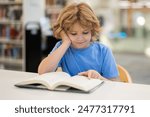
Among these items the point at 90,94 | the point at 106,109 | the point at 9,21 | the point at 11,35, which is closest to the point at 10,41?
the point at 11,35

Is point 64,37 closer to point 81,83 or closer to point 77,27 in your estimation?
point 77,27

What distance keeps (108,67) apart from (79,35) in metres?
0.25

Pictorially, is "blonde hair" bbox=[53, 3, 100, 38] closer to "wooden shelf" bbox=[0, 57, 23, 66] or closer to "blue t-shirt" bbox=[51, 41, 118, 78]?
"blue t-shirt" bbox=[51, 41, 118, 78]

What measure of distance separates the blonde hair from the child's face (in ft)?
0.06

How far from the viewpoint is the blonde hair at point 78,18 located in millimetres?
1510

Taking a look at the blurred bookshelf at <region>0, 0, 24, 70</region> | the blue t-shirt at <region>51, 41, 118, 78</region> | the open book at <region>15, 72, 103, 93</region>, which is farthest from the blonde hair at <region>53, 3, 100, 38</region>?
the blurred bookshelf at <region>0, 0, 24, 70</region>

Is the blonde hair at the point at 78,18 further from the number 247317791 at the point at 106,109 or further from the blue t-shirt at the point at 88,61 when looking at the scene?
the number 247317791 at the point at 106,109

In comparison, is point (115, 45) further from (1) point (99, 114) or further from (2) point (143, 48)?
(1) point (99, 114)

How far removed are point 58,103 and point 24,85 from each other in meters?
0.25

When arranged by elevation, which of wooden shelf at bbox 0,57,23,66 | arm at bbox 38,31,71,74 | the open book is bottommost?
wooden shelf at bbox 0,57,23,66

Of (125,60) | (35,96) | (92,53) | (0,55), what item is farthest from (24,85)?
(125,60)

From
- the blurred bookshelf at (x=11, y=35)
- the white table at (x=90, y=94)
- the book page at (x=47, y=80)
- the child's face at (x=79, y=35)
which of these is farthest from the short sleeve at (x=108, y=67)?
the blurred bookshelf at (x=11, y=35)

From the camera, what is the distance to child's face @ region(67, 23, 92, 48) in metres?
1.51

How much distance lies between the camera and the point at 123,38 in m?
7.89
